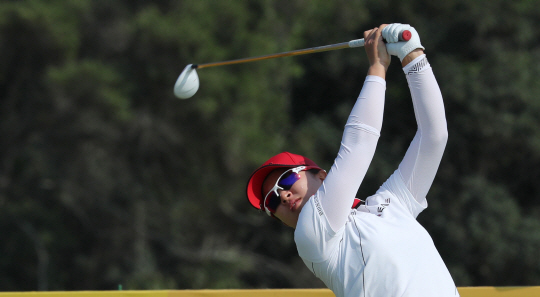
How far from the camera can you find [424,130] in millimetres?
2193

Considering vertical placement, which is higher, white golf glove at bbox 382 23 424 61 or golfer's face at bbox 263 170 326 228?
white golf glove at bbox 382 23 424 61

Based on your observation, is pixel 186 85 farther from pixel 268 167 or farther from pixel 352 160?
pixel 352 160

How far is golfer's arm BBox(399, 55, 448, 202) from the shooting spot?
2145 mm

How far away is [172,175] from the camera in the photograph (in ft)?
38.4

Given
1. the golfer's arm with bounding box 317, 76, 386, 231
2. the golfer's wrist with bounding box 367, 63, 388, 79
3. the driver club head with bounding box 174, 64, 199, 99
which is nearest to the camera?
the golfer's arm with bounding box 317, 76, 386, 231

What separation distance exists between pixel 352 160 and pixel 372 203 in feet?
1.23

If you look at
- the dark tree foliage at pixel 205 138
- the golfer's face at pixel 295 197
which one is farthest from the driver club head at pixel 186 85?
the dark tree foliage at pixel 205 138

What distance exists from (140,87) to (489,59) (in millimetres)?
6041

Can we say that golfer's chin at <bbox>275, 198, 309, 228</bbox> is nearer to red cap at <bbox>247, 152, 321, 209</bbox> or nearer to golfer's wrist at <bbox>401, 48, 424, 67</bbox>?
red cap at <bbox>247, 152, 321, 209</bbox>

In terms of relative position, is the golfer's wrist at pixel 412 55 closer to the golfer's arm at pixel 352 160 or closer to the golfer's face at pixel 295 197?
the golfer's arm at pixel 352 160

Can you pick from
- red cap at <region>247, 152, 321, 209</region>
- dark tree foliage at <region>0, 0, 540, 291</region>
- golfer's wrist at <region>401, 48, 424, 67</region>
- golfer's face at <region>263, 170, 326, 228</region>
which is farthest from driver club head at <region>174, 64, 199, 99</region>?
dark tree foliage at <region>0, 0, 540, 291</region>

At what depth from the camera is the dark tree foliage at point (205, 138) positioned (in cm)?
1077

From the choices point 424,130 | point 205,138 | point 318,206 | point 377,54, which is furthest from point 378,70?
point 205,138

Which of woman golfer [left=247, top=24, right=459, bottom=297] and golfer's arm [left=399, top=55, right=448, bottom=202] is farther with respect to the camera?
golfer's arm [left=399, top=55, right=448, bottom=202]
